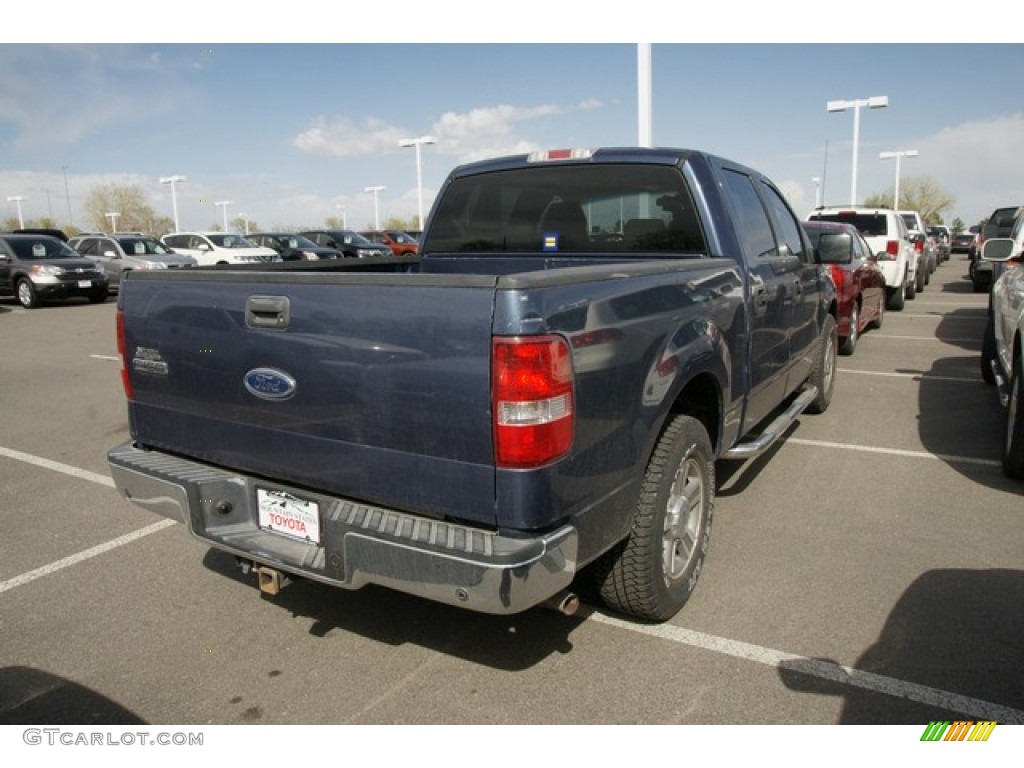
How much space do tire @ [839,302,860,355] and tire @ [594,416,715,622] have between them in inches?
293

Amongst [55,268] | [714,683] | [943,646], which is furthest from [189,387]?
[55,268]

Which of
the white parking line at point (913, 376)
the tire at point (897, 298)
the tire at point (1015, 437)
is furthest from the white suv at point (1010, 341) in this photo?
the tire at point (897, 298)

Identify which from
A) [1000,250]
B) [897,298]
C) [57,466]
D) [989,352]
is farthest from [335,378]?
[897,298]

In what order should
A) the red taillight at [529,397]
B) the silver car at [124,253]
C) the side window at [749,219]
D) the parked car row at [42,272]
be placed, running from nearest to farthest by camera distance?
the red taillight at [529,397] → the side window at [749,219] → the parked car row at [42,272] → the silver car at [124,253]

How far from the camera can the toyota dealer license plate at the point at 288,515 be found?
2.77 m

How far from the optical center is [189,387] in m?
3.07

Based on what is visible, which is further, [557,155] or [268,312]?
[557,155]

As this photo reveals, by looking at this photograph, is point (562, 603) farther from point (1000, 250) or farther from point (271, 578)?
point (1000, 250)

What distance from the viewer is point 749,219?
451 cm

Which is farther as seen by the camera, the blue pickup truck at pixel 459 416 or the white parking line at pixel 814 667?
the white parking line at pixel 814 667

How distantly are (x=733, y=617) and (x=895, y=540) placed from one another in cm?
137

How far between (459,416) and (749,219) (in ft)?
9.34

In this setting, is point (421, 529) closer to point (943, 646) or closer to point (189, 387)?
point (189, 387)

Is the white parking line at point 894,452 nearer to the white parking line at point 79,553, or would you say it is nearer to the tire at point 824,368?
the tire at point 824,368
